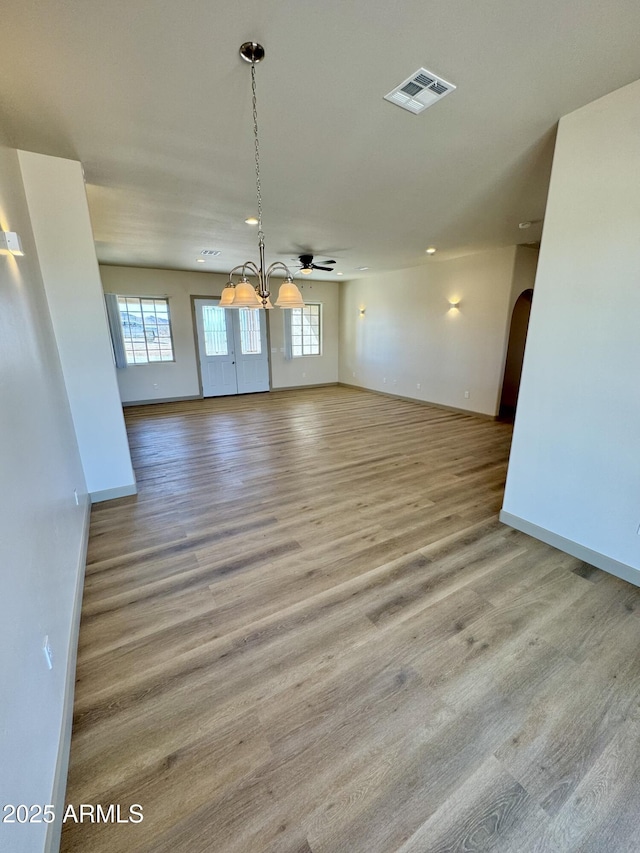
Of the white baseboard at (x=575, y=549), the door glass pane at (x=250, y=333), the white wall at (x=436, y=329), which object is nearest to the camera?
the white baseboard at (x=575, y=549)

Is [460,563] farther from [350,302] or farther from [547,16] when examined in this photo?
[350,302]

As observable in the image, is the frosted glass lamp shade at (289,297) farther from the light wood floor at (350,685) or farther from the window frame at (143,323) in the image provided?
the window frame at (143,323)

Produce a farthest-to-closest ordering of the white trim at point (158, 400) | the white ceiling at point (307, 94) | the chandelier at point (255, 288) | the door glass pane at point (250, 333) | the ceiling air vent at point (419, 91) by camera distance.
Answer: the door glass pane at point (250, 333) → the white trim at point (158, 400) → the ceiling air vent at point (419, 91) → the chandelier at point (255, 288) → the white ceiling at point (307, 94)

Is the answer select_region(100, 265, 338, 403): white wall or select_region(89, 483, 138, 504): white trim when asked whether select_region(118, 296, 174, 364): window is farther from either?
select_region(89, 483, 138, 504): white trim

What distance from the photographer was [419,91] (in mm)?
1883

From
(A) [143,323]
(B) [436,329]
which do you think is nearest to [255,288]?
(B) [436,329]

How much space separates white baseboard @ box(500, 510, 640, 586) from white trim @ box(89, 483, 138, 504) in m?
3.53

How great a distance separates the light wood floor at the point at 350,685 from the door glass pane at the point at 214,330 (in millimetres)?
5575

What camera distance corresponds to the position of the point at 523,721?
55.6 inches

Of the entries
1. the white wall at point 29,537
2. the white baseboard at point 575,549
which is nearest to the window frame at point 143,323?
the white wall at point 29,537

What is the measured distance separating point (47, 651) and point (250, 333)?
25.7 feet

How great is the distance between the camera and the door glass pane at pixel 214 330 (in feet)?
25.7

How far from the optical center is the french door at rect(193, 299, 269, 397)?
7863mm

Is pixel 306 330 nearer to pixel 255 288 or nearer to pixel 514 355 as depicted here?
pixel 514 355
